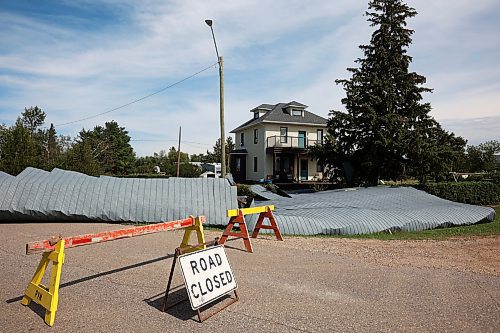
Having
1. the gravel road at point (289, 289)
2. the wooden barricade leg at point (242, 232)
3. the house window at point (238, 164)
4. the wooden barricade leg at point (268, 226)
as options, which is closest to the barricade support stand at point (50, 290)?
the gravel road at point (289, 289)

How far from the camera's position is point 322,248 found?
26.9 ft

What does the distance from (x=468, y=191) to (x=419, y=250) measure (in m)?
15.7

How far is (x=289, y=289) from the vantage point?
5.29m

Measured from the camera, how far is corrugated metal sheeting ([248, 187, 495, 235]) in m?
10.4

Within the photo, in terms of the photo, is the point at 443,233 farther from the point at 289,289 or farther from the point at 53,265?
the point at 53,265

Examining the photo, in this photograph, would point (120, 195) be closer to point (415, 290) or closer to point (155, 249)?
point (155, 249)

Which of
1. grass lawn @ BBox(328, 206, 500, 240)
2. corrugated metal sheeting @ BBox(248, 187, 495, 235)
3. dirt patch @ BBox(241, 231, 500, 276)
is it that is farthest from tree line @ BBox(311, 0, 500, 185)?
dirt patch @ BBox(241, 231, 500, 276)

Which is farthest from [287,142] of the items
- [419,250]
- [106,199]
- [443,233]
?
[419,250]

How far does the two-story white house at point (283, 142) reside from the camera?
119 ft

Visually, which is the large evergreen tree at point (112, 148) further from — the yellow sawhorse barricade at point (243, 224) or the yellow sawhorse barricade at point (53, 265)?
the yellow sawhorse barricade at point (53, 265)

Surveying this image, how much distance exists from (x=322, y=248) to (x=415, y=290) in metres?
2.95

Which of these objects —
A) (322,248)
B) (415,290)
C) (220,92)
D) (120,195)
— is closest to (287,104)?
(220,92)

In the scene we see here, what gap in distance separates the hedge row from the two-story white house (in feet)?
50.0

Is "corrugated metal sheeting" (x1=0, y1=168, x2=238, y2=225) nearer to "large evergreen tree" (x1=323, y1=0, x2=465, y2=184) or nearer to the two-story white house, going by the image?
"large evergreen tree" (x1=323, y1=0, x2=465, y2=184)
